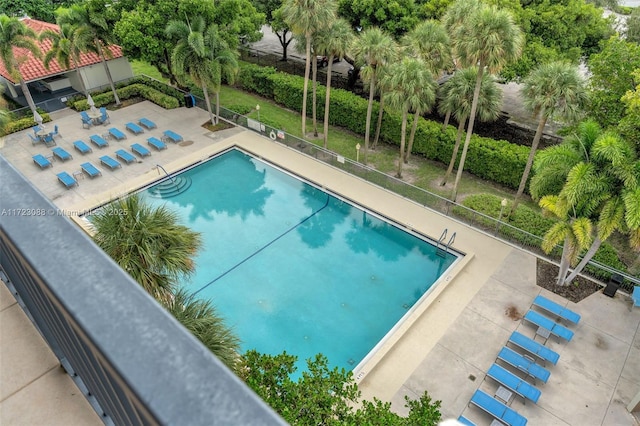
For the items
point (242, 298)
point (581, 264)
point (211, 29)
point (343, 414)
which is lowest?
point (242, 298)

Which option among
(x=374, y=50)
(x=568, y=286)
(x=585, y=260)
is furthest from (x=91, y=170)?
(x=585, y=260)

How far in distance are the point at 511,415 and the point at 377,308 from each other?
19.1ft

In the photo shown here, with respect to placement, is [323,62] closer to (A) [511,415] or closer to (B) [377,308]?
(B) [377,308]

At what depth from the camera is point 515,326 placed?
15477 millimetres

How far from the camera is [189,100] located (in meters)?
30.0

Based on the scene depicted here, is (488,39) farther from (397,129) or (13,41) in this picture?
(13,41)

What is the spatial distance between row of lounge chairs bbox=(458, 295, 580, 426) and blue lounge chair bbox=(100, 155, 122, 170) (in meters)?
20.5

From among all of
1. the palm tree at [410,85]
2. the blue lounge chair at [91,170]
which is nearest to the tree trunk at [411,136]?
the palm tree at [410,85]

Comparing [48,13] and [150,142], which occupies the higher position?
[48,13]

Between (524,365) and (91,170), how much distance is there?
21888 mm

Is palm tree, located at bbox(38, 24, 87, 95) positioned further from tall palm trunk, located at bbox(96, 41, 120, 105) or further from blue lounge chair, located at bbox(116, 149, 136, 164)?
blue lounge chair, located at bbox(116, 149, 136, 164)

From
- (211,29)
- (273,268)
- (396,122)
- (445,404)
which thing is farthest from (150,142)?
(445,404)

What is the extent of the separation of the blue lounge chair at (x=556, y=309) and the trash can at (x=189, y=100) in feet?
80.7

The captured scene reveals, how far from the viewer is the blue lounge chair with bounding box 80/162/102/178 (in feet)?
74.5
